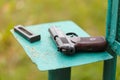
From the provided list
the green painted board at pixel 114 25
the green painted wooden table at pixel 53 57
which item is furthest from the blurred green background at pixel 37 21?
the green painted board at pixel 114 25

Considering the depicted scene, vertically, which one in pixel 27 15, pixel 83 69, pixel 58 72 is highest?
pixel 58 72

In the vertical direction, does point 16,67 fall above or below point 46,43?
below

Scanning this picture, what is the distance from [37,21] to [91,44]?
1.69 meters

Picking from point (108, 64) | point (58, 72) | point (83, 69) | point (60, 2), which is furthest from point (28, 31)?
point (60, 2)

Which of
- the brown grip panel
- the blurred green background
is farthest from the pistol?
the blurred green background

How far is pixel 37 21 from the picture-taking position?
2.88m

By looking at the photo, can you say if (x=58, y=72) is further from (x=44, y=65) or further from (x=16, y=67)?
(x=16, y=67)

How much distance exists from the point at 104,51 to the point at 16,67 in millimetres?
1207

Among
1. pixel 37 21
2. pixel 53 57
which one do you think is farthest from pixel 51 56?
pixel 37 21

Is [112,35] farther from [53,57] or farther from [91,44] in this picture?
[53,57]

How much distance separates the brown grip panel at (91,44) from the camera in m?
1.22

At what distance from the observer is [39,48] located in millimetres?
1294

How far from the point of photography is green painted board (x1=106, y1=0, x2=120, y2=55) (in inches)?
44.9

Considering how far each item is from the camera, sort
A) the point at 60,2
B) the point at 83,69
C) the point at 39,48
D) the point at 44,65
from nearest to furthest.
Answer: the point at 44,65
the point at 39,48
the point at 83,69
the point at 60,2
